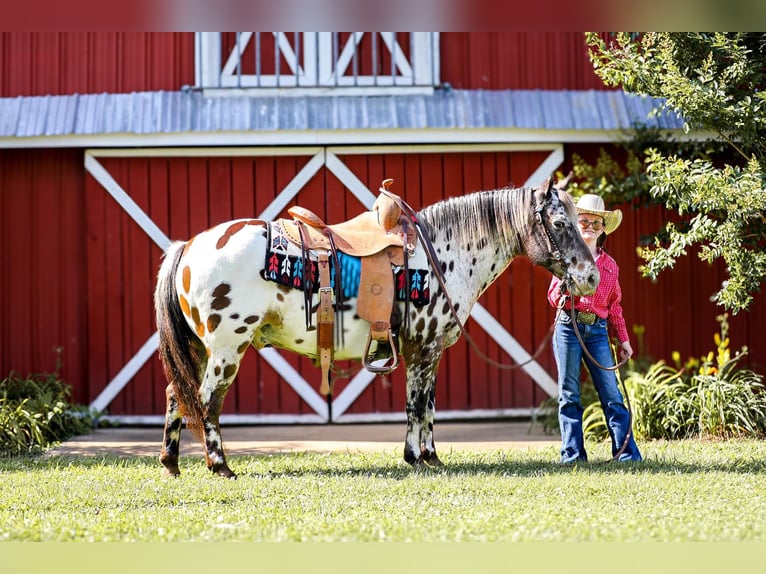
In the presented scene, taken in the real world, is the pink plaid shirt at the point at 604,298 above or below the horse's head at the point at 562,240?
below

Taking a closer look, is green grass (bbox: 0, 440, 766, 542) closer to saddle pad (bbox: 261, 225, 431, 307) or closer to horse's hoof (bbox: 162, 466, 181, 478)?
horse's hoof (bbox: 162, 466, 181, 478)

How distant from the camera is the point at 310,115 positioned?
8.95m

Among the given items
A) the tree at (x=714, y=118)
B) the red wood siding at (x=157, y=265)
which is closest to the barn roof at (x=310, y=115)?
the red wood siding at (x=157, y=265)

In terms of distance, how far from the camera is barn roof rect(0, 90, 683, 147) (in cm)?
887

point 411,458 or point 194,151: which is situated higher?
point 194,151

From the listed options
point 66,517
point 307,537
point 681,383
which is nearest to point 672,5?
point 307,537

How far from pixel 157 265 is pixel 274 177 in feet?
4.87

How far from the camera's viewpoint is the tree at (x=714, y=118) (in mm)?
6977

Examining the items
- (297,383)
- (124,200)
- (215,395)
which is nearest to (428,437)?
(215,395)

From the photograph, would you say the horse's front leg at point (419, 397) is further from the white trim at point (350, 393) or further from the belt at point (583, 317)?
the white trim at point (350, 393)

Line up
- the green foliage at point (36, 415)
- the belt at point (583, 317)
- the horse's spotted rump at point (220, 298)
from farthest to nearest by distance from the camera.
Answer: the green foliage at point (36, 415) < the belt at point (583, 317) < the horse's spotted rump at point (220, 298)

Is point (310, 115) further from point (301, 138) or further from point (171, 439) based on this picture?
point (171, 439)

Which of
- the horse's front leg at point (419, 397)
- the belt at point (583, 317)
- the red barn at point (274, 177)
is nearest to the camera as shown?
the horse's front leg at point (419, 397)

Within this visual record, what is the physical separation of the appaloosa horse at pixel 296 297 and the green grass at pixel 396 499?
49 centimetres
